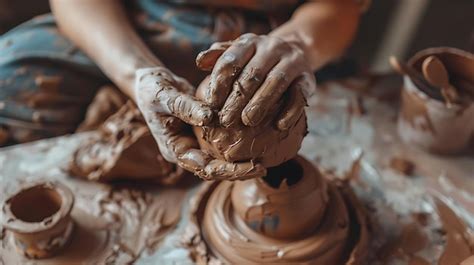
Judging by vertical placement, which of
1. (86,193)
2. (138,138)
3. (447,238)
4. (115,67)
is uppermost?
(115,67)

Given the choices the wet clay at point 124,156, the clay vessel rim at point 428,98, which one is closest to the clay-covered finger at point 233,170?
the wet clay at point 124,156

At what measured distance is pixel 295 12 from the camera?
1656mm

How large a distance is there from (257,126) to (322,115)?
638mm

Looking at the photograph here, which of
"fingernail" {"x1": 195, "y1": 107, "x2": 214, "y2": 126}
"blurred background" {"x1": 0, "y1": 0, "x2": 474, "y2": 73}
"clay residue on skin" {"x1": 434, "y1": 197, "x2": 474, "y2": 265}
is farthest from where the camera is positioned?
"blurred background" {"x1": 0, "y1": 0, "x2": 474, "y2": 73}

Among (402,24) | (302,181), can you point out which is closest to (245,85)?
(302,181)

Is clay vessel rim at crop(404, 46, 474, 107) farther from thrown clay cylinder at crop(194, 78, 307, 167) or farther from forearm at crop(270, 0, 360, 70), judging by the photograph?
thrown clay cylinder at crop(194, 78, 307, 167)

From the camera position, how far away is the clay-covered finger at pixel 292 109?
1.09 m

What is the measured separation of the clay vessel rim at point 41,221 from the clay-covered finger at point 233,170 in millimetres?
355

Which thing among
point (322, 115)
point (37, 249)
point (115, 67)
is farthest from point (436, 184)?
point (37, 249)

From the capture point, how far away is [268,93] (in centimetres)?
108

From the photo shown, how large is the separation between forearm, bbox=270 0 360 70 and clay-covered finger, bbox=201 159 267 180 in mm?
466

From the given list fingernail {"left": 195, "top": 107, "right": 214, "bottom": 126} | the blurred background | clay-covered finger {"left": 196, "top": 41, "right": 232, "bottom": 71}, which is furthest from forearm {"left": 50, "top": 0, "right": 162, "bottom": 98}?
the blurred background

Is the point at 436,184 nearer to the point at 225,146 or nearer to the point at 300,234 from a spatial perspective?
the point at 300,234

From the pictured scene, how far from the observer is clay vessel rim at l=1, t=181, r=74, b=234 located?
48.1 inches
